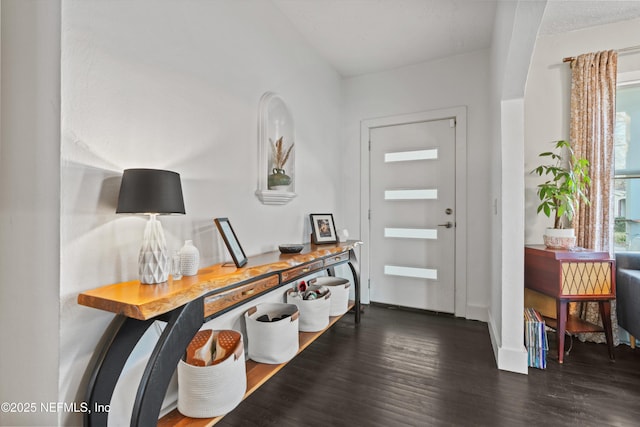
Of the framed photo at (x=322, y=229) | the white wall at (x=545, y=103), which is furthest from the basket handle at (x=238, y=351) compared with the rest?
the white wall at (x=545, y=103)

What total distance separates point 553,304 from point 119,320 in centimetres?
316

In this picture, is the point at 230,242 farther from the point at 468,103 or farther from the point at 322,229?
the point at 468,103

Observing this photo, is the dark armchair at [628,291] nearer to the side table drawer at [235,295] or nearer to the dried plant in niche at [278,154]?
the side table drawer at [235,295]

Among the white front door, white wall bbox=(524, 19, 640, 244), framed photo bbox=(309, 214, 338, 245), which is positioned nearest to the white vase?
framed photo bbox=(309, 214, 338, 245)

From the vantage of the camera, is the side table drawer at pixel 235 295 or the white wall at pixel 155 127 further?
the side table drawer at pixel 235 295

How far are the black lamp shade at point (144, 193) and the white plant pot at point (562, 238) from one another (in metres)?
2.69

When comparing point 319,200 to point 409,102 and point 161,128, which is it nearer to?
point 409,102

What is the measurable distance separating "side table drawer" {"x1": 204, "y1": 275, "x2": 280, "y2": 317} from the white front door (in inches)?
76.0

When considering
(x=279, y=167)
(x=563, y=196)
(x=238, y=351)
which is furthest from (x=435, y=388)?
(x=279, y=167)

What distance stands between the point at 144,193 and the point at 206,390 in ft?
2.99

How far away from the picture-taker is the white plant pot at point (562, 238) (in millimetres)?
2344

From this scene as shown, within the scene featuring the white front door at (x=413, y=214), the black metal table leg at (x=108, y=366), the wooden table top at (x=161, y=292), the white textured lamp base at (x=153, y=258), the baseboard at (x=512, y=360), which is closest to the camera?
the wooden table top at (x=161, y=292)

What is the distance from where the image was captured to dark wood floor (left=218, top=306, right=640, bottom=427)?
161 cm

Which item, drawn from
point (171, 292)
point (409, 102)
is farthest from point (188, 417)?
point (409, 102)
